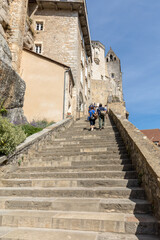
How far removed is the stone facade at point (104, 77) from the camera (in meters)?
33.2

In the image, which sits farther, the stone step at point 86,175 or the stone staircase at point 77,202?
the stone step at point 86,175

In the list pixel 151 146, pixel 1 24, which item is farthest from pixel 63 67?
pixel 151 146

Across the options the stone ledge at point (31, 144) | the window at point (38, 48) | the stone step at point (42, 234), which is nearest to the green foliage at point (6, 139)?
the stone ledge at point (31, 144)

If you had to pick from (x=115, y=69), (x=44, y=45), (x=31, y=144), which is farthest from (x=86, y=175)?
(x=115, y=69)

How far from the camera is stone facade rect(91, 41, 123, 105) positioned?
109 ft

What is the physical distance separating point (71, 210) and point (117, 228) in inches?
31.7

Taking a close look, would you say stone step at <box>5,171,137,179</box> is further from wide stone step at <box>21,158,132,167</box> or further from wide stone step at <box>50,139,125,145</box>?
wide stone step at <box>50,139,125,145</box>

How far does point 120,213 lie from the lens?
2.73m

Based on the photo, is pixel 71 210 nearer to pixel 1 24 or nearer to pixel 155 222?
pixel 155 222

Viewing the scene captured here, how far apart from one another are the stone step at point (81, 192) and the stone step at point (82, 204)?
12cm

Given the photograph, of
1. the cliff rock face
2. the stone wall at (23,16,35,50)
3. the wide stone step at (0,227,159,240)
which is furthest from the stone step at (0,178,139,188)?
the stone wall at (23,16,35,50)

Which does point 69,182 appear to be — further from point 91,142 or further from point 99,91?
point 99,91

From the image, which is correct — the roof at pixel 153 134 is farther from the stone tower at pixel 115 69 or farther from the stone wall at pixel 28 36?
the stone wall at pixel 28 36

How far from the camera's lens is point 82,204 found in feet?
9.51
